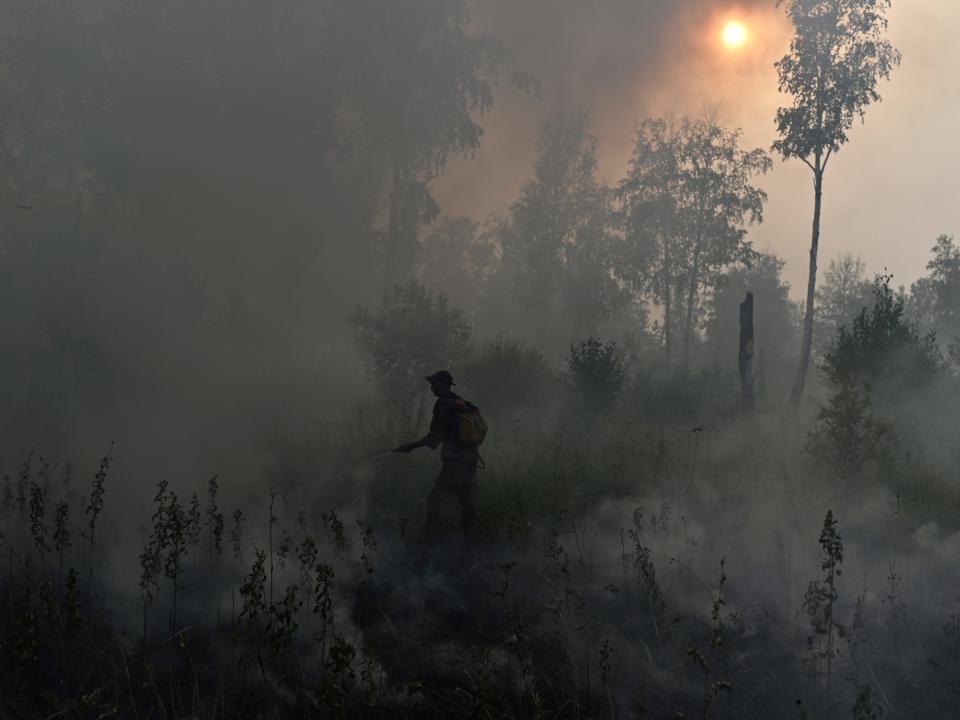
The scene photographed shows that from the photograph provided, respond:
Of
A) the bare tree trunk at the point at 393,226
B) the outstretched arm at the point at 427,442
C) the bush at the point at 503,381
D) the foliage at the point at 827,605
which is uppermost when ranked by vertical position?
the bare tree trunk at the point at 393,226

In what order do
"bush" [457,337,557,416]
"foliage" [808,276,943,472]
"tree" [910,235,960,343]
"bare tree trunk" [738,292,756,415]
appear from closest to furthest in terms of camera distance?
1. "foliage" [808,276,943,472]
2. "bush" [457,337,557,416]
3. "bare tree trunk" [738,292,756,415]
4. "tree" [910,235,960,343]

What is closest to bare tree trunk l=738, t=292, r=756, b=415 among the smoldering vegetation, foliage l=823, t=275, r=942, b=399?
the smoldering vegetation

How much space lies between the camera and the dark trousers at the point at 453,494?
→ 24.1 feet

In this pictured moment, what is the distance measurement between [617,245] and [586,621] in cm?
2529

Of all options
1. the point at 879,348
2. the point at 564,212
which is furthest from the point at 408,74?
the point at 564,212

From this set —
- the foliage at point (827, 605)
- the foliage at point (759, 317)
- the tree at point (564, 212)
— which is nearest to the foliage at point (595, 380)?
the foliage at point (827, 605)

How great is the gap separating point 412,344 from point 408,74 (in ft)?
26.6

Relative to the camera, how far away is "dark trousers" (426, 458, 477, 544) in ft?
24.1

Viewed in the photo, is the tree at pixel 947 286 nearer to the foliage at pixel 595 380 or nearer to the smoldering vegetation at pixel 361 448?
the smoldering vegetation at pixel 361 448

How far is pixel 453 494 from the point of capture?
7.48 m

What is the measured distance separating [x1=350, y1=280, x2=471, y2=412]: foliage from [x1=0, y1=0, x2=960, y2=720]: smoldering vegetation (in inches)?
2.6

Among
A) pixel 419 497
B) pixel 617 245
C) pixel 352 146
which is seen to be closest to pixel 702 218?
pixel 617 245

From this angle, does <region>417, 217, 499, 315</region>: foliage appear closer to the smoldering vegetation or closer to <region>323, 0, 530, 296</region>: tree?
the smoldering vegetation

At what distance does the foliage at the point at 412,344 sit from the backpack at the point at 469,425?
5.91 meters
